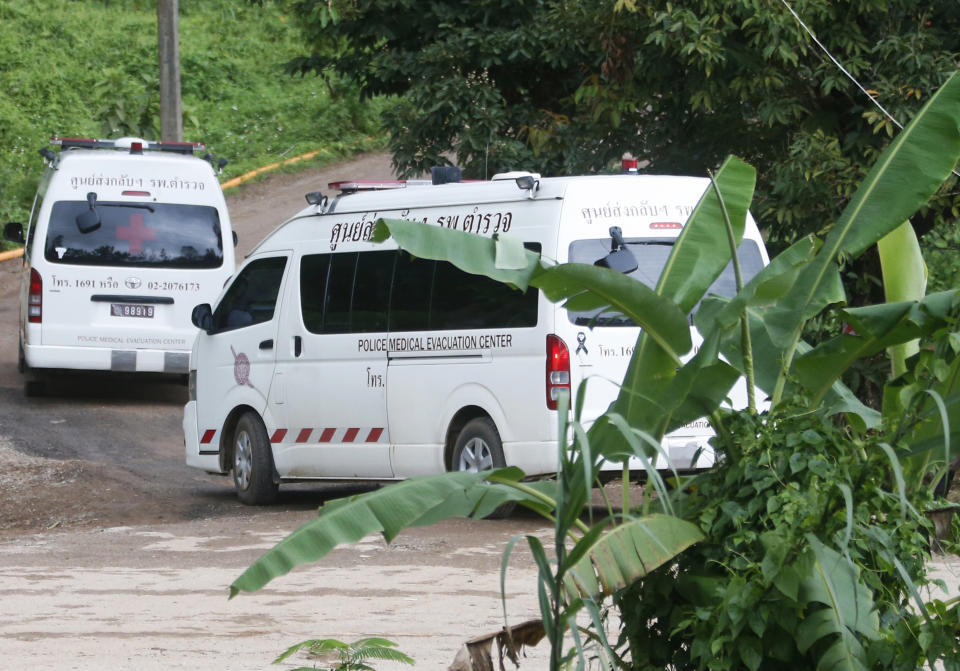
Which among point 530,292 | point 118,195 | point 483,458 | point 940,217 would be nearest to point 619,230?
point 530,292

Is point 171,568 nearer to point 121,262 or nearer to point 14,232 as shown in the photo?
point 121,262

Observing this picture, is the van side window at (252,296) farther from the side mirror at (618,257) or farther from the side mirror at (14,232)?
the side mirror at (14,232)

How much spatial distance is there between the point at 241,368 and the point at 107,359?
390 cm

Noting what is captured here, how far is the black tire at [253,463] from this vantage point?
11.1 m

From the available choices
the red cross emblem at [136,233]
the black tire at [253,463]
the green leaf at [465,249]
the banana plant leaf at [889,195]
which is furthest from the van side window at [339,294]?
the banana plant leaf at [889,195]

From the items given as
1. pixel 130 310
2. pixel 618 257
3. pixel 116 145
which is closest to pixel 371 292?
pixel 618 257

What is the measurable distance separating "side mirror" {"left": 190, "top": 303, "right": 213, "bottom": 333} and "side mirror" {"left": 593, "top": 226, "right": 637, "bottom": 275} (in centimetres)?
387

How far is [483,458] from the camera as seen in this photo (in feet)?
31.2

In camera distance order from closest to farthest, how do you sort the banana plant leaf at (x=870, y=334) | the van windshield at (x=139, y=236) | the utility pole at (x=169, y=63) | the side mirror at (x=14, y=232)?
the banana plant leaf at (x=870, y=334) < the van windshield at (x=139, y=236) < the side mirror at (x=14, y=232) < the utility pole at (x=169, y=63)

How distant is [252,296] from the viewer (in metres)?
11.4

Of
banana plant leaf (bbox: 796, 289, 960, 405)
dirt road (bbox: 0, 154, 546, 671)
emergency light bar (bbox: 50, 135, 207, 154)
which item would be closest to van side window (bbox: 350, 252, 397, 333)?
dirt road (bbox: 0, 154, 546, 671)

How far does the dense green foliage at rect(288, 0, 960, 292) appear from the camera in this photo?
1104cm

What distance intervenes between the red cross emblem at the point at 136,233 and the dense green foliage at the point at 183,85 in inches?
487

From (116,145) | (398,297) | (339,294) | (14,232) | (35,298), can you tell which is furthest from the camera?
(14,232)
